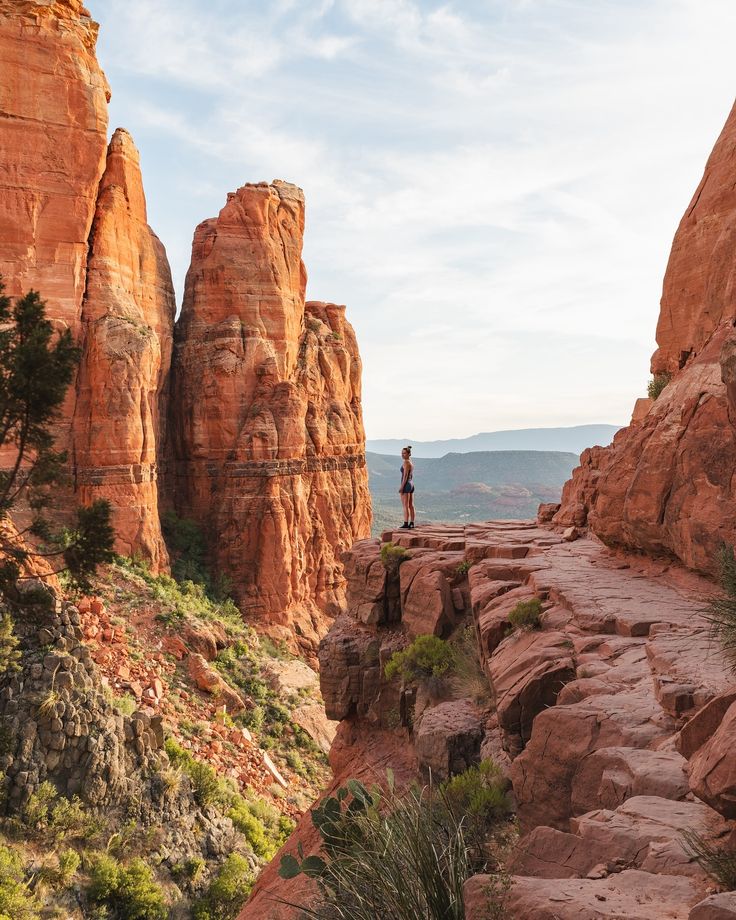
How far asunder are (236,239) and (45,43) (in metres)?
12.0

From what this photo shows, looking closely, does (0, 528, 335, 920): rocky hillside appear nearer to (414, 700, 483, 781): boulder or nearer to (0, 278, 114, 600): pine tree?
(0, 278, 114, 600): pine tree

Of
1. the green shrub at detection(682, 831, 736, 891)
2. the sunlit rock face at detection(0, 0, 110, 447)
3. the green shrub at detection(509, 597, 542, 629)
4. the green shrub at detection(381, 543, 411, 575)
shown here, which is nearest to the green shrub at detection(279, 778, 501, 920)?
the green shrub at detection(682, 831, 736, 891)

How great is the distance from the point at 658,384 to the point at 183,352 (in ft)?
88.2

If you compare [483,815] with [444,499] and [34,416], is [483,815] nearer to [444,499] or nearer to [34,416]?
[34,416]

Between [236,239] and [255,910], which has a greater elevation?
[236,239]

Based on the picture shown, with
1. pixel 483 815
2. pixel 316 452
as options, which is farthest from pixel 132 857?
pixel 316 452

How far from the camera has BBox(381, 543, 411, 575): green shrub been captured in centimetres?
1327

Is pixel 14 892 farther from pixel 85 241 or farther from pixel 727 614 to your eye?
pixel 85 241

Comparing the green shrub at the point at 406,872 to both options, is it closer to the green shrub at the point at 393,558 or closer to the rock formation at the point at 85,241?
the green shrub at the point at 393,558

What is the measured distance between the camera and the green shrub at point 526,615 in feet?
25.2

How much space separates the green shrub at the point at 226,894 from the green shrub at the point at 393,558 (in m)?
10.2

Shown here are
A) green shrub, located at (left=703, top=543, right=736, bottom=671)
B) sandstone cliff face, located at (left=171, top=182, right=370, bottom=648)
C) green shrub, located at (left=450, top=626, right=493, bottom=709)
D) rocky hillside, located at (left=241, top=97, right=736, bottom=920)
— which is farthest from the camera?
sandstone cliff face, located at (left=171, top=182, right=370, bottom=648)

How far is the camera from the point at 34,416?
15.2 meters

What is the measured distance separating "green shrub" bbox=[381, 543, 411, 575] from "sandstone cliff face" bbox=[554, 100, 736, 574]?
13.9ft
